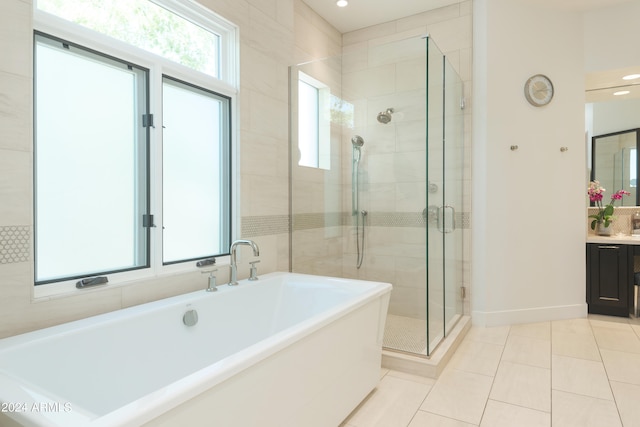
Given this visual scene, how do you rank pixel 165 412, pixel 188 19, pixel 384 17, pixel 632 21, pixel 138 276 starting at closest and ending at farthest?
pixel 165 412 < pixel 138 276 < pixel 188 19 < pixel 632 21 < pixel 384 17

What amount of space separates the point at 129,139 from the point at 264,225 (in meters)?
1.16

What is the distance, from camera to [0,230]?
4.94 feet

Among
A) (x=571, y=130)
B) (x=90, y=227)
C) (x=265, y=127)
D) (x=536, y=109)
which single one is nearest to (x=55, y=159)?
(x=90, y=227)

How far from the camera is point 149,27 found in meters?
2.16

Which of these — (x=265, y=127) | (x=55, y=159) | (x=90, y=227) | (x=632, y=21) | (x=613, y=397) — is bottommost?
(x=613, y=397)

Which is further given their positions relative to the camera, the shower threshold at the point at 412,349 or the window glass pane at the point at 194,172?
the shower threshold at the point at 412,349

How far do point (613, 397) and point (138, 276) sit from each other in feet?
9.28

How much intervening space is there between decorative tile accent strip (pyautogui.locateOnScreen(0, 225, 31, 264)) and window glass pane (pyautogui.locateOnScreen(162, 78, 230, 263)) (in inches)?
28.9

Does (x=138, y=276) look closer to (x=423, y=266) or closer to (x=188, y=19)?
(x=188, y=19)

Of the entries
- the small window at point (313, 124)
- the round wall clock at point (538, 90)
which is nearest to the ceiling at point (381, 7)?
the round wall clock at point (538, 90)

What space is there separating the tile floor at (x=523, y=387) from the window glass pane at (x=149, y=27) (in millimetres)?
2360

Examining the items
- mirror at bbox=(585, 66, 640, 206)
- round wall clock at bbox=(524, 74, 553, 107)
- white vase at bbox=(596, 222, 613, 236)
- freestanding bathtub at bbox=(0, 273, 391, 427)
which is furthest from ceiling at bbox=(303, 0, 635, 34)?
freestanding bathtub at bbox=(0, 273, 391, 427)

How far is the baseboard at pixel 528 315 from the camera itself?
11.7 feet

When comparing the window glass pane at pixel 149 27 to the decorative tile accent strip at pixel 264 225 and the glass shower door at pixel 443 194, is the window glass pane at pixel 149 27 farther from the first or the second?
the glass shower door at pixel 443 194
